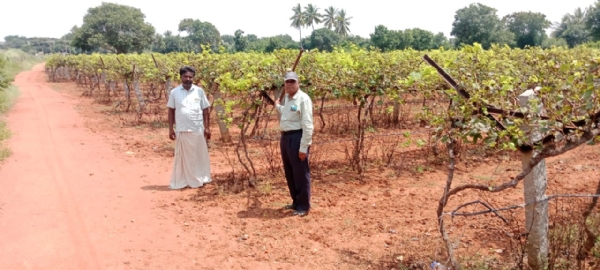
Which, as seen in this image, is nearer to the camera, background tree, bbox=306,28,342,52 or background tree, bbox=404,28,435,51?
background tree, bbox=404,28,435,51

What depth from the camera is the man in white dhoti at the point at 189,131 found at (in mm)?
5945

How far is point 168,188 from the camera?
630 cm

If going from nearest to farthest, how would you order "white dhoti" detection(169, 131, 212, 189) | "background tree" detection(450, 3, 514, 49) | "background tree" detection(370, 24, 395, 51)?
"white dhoti" detection(169, 131, 212, 189) < "background tree" detection(370, 24, 395, 51) < "background tree" detection(450, 3, 514, 49)

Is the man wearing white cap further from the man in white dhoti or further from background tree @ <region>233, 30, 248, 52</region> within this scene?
background tree @ <region>233, 30, 248, 52</region>

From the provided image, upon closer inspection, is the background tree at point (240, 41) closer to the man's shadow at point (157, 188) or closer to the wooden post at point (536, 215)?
the man's shadow at point (157, 188)

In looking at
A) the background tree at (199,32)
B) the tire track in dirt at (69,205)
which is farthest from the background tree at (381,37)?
the tire track in dirt at (69,205)

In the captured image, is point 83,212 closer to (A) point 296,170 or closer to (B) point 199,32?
(A) point 296,170

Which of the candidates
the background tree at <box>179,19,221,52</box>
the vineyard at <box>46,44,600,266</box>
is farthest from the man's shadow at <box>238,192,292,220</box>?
the background tree at <box>179,19,221,52</box>

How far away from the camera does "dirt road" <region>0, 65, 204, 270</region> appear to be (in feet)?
13.6

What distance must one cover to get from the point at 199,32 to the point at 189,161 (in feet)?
212

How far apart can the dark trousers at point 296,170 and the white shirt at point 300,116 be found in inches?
4.3

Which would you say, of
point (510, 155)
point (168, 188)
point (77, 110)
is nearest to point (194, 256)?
point (168, 188)

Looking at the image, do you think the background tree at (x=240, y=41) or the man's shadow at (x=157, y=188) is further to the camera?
the background tree at (x=240, y=41)

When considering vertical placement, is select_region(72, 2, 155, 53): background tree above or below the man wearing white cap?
above
